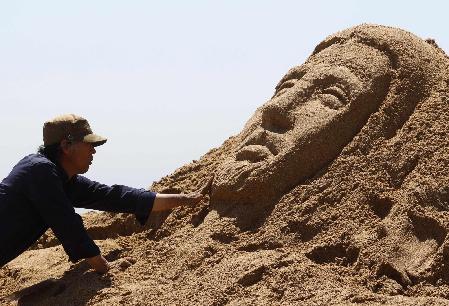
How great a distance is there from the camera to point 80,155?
485 cm

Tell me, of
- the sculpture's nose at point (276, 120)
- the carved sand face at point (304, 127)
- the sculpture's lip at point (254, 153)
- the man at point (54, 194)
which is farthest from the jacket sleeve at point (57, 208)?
the sculpture's nose at point (276, 120)

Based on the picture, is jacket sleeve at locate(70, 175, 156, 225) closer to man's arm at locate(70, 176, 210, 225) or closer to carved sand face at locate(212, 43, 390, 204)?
man's arm at locate(70, 176, 210, 225)

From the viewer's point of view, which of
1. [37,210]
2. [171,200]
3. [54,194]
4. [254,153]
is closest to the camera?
[54,194]

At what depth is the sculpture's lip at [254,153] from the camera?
5082mm

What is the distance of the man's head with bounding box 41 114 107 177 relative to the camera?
4.81 m

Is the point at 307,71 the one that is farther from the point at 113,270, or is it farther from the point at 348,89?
the point at 113,270

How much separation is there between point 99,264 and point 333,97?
1965 millimetres

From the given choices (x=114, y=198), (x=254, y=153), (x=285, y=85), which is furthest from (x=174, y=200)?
(x=285, y=85)

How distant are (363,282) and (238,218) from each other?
999mm

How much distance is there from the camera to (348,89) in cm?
526

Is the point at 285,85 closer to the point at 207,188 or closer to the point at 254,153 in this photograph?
the point at 254,153

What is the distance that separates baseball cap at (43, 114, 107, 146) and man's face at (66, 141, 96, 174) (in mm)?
46

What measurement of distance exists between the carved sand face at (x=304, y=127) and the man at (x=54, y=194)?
87cm

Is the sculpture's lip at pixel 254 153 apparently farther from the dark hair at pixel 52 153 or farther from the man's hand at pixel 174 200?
the dark hair at pixel 52 153
